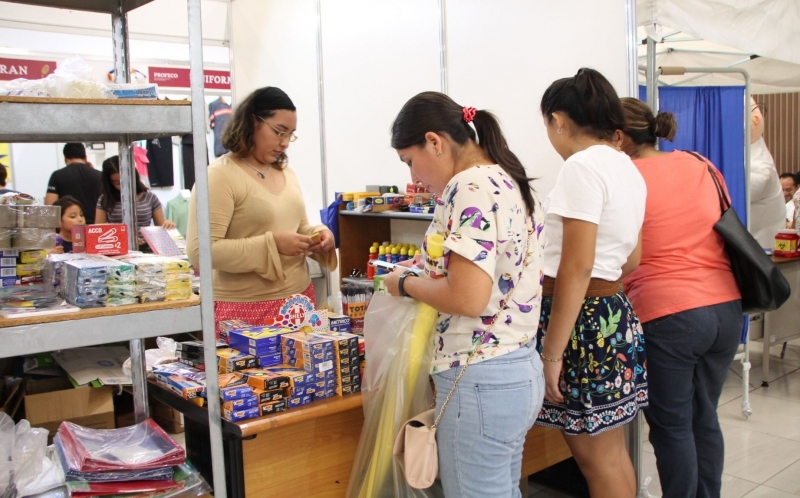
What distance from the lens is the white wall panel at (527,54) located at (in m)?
3.11

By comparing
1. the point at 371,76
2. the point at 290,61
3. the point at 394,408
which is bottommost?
the point at 394,408

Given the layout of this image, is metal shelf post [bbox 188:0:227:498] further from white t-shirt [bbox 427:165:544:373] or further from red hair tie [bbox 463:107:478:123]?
red hair tie [bbox 463:107:478:123]

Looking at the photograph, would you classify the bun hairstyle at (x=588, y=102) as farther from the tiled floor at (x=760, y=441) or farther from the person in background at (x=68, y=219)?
the person in background at (x=68, y=219)

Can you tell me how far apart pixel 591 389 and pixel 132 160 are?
150 cm

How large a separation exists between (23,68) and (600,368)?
581 centimetres

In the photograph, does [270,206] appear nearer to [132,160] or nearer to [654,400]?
[132,160]

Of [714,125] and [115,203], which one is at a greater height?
[714,125]

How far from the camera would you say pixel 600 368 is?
212cm

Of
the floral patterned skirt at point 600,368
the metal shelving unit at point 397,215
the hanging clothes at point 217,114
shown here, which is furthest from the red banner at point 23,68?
the floral patterned skirt at point 600,368

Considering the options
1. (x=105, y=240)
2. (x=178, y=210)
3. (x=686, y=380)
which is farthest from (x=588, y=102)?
(x=178, y=210)

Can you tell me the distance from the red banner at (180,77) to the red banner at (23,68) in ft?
2.80

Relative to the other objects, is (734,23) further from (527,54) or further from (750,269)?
(750,269)

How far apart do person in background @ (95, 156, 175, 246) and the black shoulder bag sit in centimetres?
297

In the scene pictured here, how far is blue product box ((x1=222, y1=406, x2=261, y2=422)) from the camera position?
6.03 ft
